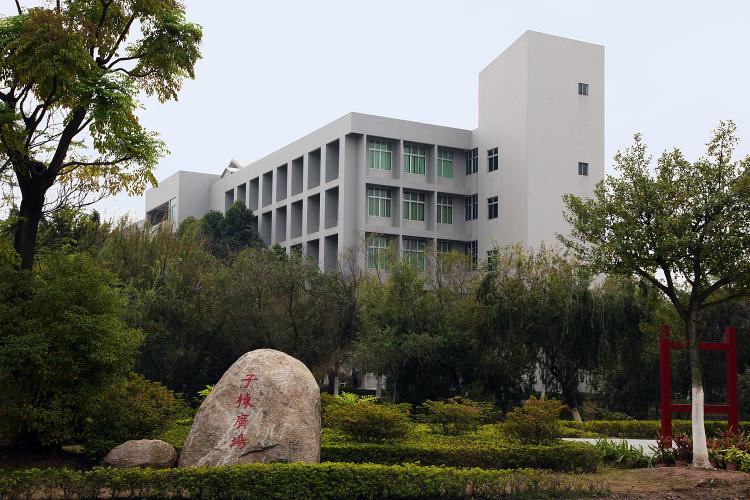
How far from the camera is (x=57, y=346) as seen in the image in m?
12.4

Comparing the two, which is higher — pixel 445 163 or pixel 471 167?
pixel 445 163

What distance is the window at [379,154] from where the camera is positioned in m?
40.0

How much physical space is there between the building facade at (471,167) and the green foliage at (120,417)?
2247 centimetres

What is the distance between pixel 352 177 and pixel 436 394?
1768cm

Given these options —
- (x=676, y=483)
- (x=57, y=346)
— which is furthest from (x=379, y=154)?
(x=676, y=483)

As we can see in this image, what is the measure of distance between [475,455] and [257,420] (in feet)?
11.6

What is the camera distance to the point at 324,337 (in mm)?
25812

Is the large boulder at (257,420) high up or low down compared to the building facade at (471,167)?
down

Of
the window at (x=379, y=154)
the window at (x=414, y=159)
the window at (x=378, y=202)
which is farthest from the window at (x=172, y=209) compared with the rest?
the window at (x=414, y=159)

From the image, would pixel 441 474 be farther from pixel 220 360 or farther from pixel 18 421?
pixel 220 360

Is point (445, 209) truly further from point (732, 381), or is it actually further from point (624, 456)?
point (624, 456)

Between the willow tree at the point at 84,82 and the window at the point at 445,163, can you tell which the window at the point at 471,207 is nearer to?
the window at the point at 445,163

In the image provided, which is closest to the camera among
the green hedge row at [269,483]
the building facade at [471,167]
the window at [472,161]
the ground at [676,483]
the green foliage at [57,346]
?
the green hedge row at [269,483]

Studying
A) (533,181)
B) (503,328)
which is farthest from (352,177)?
(503,328)
